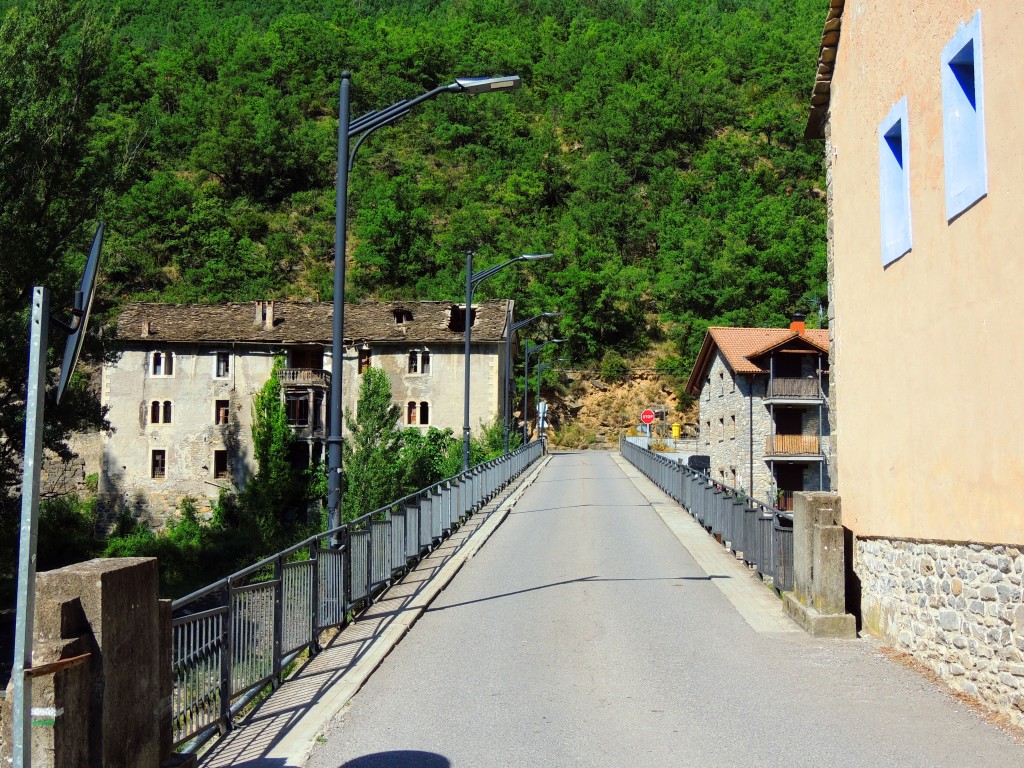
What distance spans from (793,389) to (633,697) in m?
43.8

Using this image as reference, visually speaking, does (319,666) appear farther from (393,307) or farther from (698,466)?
(393,307)

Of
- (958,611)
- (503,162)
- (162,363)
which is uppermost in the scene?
(503,162)

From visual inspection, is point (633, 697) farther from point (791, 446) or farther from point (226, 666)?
point (791, 446)

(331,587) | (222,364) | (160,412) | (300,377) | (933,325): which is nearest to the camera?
(933,325)

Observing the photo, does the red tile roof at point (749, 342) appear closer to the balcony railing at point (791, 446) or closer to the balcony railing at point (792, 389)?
the balcony railing at point (792, 389)

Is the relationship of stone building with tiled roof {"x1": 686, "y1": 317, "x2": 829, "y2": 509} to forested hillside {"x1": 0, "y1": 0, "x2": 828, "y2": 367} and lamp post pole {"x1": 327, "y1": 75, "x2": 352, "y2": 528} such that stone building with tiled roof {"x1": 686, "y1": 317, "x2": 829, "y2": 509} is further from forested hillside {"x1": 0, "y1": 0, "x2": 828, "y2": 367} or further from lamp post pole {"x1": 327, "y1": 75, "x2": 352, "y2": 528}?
lamp post pole {"x1": 327, "y1": 75, "x2": 352, "y2": 528}

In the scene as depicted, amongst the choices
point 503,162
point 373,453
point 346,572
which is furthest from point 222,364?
point 503,162

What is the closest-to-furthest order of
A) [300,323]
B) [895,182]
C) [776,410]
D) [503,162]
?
[895,182] → [776,410] → [300,323] → [503,162]

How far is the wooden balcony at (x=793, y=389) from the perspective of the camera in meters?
48.9

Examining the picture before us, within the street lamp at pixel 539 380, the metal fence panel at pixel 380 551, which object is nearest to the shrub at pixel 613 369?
the street lamp at pixel 539 380

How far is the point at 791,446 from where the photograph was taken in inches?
1928

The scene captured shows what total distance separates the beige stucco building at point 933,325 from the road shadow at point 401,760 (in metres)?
4.09

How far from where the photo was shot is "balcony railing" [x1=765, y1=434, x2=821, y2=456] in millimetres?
48719

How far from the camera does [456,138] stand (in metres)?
110
